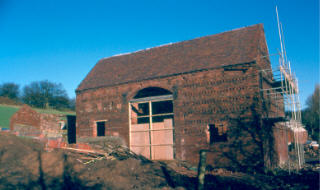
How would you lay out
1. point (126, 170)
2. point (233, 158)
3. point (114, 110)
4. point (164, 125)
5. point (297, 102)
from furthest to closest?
point (114, 110) < point (164, 125) < point (297, 102) < point (233, 158) < point (126, 170)

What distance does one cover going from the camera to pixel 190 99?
16266 millimetres

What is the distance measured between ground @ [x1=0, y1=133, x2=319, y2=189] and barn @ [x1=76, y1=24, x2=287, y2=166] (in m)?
2.40

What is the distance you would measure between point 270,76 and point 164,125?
295 inches

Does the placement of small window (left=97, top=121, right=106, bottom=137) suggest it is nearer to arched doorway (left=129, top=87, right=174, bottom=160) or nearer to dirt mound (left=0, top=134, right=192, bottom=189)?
arched doorway (left=129, top=87, right=174, bottom=160)

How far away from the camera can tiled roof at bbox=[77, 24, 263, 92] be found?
16328mm

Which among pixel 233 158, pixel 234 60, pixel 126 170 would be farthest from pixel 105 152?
pixel 234 60

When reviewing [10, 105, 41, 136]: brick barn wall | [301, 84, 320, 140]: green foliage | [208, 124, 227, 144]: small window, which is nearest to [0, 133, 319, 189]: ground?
[208, 124, 227, 144]: small window

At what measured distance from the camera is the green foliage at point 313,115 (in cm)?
4119

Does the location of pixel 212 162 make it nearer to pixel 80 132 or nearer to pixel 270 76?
pixel 270 76

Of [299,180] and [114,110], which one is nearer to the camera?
[299,180]

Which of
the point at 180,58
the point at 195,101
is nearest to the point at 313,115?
the point at 180,58

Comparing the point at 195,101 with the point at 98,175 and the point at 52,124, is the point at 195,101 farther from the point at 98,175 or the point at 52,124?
the point at 52,124

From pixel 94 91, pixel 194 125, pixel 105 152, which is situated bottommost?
pixel 105 152

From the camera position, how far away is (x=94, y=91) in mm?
19797
